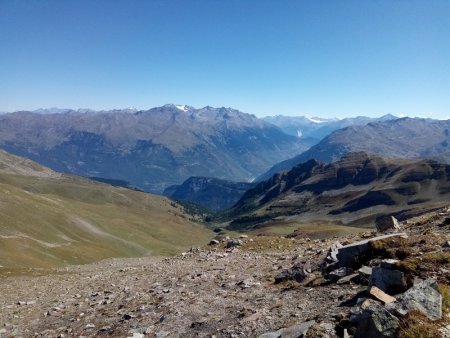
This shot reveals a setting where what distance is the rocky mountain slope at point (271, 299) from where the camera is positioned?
38.8ft

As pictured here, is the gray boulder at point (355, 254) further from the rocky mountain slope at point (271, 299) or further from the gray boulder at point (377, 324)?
the gray boulder at point (377, 324)

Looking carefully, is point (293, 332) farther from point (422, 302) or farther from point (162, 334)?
point (162, 334)

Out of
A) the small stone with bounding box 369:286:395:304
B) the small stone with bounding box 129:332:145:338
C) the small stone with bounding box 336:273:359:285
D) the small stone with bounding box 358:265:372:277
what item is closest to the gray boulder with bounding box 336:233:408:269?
the small stone with bounding box 336:273:359:285

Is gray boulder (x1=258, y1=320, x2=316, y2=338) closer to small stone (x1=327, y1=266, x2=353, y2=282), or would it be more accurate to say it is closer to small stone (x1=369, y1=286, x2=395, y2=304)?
small stone (x1=369, y1=286, x2=395, y2=304)

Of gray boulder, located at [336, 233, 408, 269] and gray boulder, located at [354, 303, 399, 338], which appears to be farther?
gray boulder, located at [336, 233, 408, 269]

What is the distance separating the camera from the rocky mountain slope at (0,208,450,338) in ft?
Answer: 38.8

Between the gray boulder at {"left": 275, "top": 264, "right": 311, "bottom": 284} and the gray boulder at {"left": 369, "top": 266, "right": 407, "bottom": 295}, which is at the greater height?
the gray boulder at {"left": 369, "top": 266, "right": 407, "bottom": 295}

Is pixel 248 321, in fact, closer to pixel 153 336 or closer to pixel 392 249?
pixel 153 336

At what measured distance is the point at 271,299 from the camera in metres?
18.2

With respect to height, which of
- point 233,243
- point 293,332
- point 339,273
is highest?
point 339,273

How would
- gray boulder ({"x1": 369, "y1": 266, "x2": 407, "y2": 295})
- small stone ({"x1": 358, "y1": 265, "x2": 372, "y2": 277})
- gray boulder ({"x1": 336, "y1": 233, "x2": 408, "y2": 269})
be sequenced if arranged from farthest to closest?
→ gray boulder ({"x1": 336, "y1": 233, "x2": 408, "y2": 269}), small stone ({"x1": 358, "y1": 265, "x2": 372, "y2": 277}), gray boulder ({"x1": 369, "y1": 266, "x2": 407, "y2": 295})

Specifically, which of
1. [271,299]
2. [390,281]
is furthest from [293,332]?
[271,299]

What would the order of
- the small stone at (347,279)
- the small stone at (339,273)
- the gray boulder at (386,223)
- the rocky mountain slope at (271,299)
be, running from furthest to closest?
the gray boulder at (386,223), the small stone at (339,273), the small stone at (347,279), the rocky mountain slope at (271,299)

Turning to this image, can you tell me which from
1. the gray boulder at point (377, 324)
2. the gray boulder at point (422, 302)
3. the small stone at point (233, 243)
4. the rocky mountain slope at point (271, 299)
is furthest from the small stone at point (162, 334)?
the small stone at point (233, 243)
